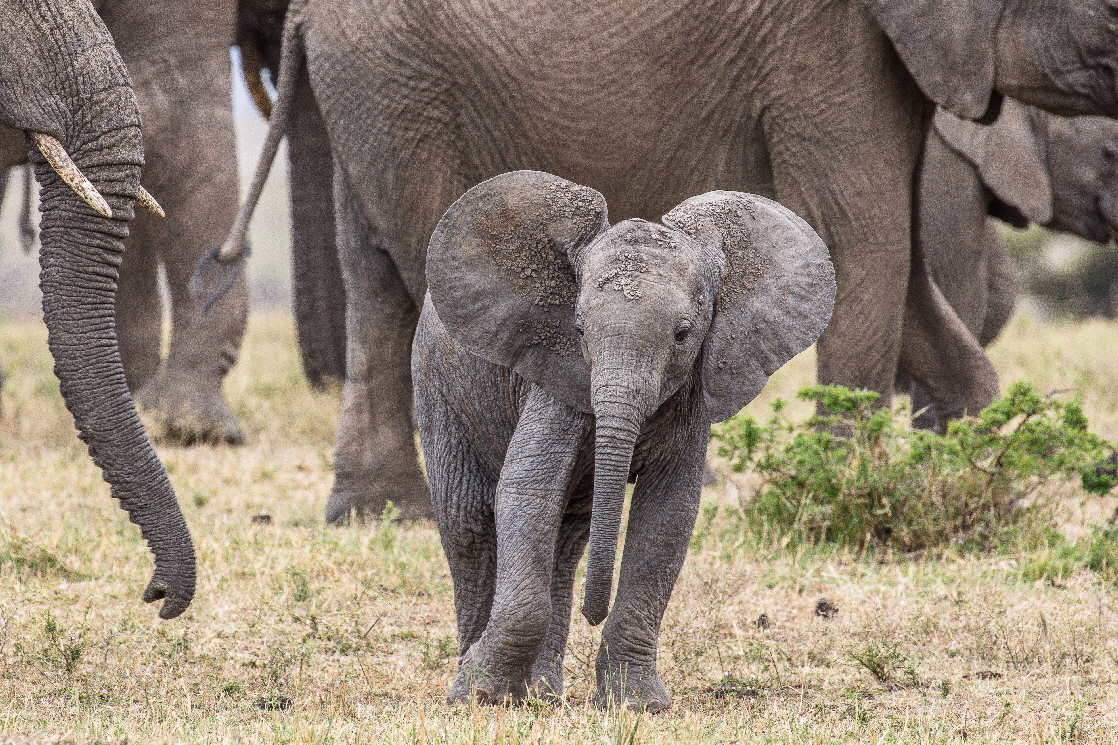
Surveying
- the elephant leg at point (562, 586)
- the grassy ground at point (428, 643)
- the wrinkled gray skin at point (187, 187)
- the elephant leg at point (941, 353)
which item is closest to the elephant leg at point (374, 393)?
the grassy ground at point (428, 643)

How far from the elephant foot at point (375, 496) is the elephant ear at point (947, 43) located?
92.5 inches

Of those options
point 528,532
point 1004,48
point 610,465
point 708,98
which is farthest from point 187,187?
point 610,465

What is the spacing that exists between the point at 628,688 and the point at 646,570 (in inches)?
10.4

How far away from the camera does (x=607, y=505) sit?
3318mm

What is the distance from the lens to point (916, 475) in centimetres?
564

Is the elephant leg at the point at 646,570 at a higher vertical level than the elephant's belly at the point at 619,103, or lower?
lower

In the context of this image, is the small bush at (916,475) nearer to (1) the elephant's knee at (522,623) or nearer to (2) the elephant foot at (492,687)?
(2) the elephant foot at (492,687)

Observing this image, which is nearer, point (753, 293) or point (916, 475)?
point (753, 293)

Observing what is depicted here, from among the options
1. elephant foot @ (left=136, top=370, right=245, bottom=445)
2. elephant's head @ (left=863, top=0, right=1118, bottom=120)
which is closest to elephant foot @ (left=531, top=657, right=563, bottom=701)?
elephant's head @ (left=863, top=0, right=1118, bottom=120)

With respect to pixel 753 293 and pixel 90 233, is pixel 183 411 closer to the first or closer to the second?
pixel 90 233

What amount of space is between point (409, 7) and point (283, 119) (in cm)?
70

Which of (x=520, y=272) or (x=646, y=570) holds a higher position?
(x=520, y=272)

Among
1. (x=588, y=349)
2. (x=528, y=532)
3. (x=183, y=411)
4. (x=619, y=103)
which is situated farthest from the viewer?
(x=183, y=411)

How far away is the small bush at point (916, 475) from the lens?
561cm
